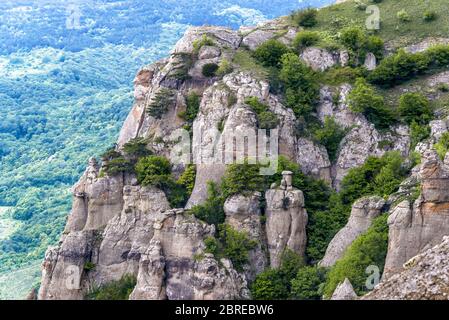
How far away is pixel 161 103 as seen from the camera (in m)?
71.2

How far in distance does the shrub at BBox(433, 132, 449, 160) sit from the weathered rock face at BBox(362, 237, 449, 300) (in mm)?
15306

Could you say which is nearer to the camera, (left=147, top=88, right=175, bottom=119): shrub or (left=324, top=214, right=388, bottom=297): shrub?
(left=324, top=214, right=388, bottom=297): shrub

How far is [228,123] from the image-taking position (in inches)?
2635

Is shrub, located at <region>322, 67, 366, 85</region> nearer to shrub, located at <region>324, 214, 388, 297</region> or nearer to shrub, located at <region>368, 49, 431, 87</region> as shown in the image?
Answer: shrub, located at <region>368, 49, 431, 87</region>

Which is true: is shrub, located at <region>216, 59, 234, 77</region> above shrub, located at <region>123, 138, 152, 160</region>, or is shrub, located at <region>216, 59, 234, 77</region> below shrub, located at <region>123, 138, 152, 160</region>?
above

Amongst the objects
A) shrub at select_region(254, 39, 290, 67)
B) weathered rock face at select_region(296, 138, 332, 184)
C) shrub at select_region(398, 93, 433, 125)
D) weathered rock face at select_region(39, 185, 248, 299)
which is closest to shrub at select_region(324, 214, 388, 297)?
weathered rock face at select_region(39, 185, 248, 299)

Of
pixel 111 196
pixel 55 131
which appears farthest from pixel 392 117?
pixel 55 131

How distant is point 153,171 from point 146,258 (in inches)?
308

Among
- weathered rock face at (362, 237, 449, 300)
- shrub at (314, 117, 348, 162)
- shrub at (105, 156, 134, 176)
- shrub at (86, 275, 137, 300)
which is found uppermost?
shrub at (314, 117, 348, 162)

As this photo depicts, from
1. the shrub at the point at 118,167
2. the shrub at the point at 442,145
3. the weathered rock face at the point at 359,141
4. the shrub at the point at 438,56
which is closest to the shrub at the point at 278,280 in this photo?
the weathered rock face at the point at 359,141

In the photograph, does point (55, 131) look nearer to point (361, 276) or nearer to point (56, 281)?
point (56, 281)

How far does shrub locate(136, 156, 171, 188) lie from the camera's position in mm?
65250

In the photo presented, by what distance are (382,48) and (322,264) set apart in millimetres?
21445
